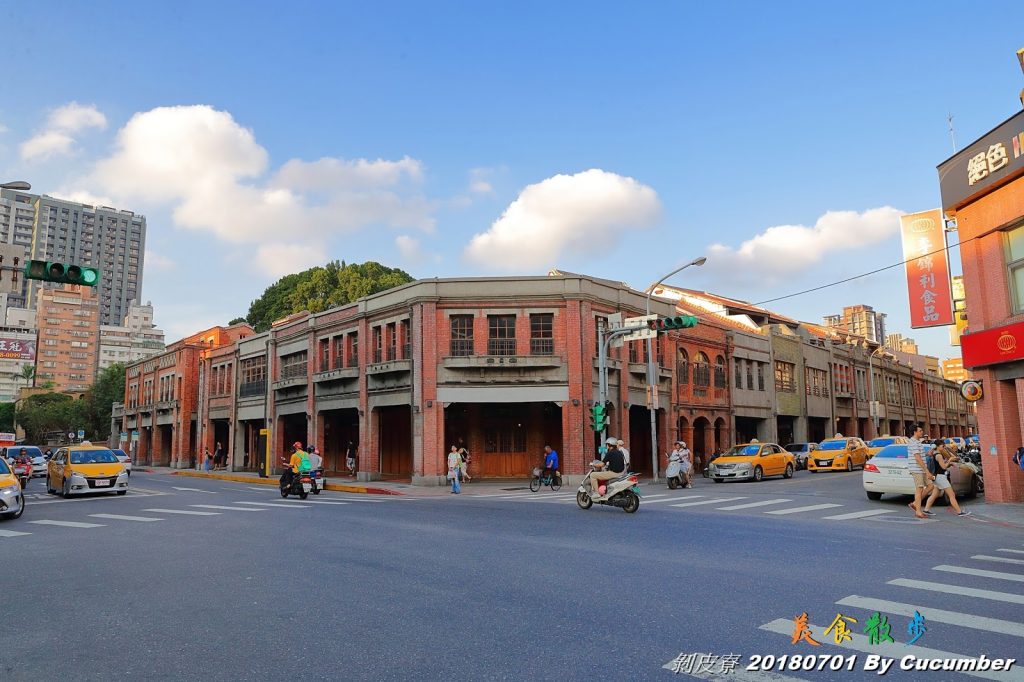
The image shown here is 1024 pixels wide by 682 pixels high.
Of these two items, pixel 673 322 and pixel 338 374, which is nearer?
pixel 673 322

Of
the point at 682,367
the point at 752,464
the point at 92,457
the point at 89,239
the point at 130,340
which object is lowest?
the point at 752,464

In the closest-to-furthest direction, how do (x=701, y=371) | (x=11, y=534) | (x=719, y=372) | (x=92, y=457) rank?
(x=11, y=534) → (x=92, y=457) → (x=701, y=371) → (x=719, y=372)

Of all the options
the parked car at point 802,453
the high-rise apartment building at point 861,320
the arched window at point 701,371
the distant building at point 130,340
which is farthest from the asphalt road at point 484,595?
the distant building at point 130,340

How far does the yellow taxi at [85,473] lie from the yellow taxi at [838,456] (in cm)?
3030

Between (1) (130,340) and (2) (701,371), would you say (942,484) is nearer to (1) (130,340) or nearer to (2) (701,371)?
(2) (701,371)

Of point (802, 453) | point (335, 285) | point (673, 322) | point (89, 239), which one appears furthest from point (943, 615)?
point (89, 239)

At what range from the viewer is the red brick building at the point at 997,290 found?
16188 mm

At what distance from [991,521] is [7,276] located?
1915 cm

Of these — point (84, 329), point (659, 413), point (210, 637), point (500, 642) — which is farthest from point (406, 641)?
point (84, 329)

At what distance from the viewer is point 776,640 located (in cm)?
544

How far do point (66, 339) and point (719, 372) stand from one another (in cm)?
15292

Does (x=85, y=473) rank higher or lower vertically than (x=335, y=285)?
lower

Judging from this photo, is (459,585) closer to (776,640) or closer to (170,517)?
(776,640)

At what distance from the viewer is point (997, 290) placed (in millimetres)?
16781
